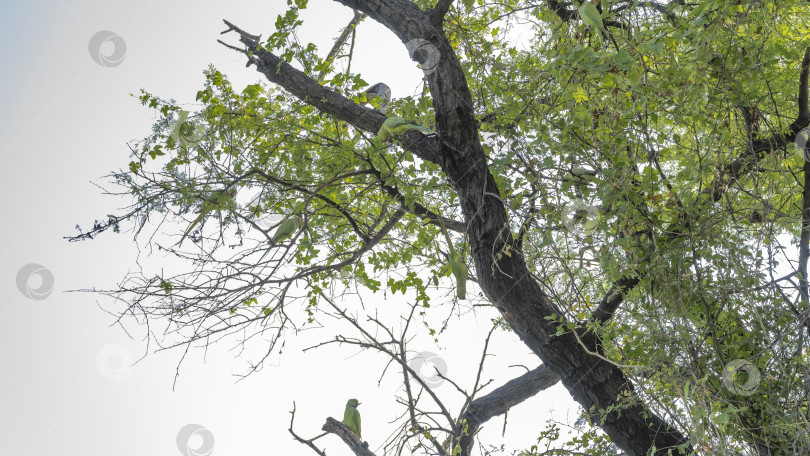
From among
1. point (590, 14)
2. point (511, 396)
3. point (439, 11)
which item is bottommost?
point (511, 396)

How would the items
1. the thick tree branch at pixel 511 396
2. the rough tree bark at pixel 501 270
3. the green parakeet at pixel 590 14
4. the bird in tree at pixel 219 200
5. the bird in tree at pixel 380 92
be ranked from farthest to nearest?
the thick tree branch at pixel 511 396
the bird in tree at pixel 380 92
the bird in tree at pixel 219 200
the rough tree bark at pixel 501 270
the green parakeet at pixel 590 14

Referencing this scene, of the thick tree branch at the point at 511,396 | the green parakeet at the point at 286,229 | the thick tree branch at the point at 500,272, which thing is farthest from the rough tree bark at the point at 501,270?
the thick tree branch at the point at 511,396

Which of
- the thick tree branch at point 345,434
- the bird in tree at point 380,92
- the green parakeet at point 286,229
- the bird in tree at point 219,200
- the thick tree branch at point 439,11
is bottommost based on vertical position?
the thick tree branch at point 345,434

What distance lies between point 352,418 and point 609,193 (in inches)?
39.2

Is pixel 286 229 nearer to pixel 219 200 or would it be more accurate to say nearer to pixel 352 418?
pixel 219 200

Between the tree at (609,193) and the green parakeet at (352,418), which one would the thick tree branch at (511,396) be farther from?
the green parakeet at (352,418)

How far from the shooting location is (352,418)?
1.93 m

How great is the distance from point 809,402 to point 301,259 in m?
1.84

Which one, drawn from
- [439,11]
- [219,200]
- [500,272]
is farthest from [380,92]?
[500,272]

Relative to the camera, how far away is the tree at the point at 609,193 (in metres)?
1.44

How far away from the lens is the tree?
1443 mm

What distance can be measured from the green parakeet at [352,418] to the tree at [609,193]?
0.05 meters

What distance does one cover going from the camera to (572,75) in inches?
57.9

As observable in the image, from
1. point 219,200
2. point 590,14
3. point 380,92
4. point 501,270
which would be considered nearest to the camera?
point 590,14
